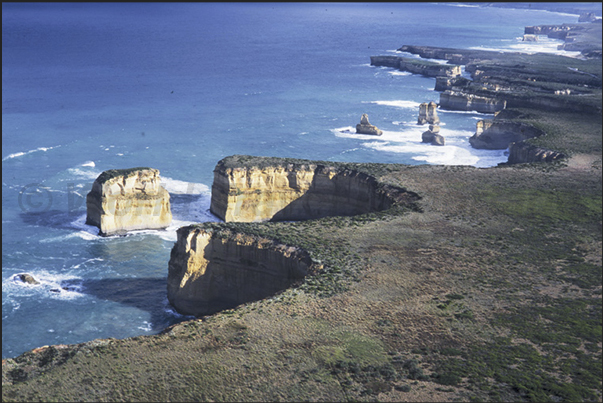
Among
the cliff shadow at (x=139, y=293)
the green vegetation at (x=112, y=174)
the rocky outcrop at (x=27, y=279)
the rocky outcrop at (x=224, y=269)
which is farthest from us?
the green vegetation at (x=112, y=174)

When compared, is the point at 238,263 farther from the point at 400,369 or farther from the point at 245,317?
the point at 400,369

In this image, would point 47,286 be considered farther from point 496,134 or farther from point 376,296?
point 496,134

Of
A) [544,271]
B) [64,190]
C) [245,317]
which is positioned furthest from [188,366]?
[64,190]

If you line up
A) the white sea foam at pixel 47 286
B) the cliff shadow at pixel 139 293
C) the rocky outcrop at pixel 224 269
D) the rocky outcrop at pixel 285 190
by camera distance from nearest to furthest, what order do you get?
1. the rocky outcrop at pixel 224 269
2. the cliff shadow at pixel 139 293
3. the white sea foam at pixel 47 286
4. the rocky outcrop at pixel 285 190

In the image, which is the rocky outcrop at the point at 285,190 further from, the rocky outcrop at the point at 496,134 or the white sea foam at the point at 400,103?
the white sea foam at the point at 400,103

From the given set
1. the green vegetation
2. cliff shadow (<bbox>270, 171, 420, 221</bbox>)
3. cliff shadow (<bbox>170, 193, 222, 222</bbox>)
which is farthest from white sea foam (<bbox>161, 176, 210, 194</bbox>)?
cliff shadow (<bbox>270, 171, 420, 221</bbox>)

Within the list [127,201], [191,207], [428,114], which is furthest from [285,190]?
[428,114]

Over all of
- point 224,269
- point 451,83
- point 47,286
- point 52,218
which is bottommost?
point 47,286

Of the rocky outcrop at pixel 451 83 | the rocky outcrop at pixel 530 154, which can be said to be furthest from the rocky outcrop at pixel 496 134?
the rocky outcrop at pixel 451 83
